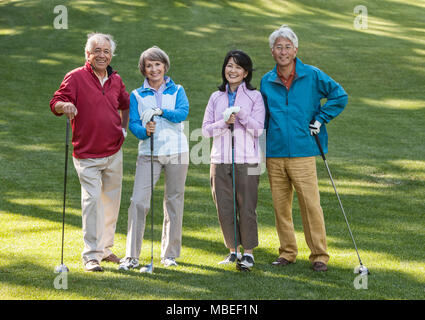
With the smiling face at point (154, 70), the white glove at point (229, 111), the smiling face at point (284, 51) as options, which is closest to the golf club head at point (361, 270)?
the white glove at point (229, 111)

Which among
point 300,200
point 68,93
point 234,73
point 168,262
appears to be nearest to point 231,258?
point 168,262

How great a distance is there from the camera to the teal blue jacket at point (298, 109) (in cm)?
498

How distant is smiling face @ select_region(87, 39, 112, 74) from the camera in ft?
16.0

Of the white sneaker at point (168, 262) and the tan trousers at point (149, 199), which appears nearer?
the tan trousers at point (149, 199)

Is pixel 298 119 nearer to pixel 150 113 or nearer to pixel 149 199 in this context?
pixel 150 113

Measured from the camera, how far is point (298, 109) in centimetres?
498

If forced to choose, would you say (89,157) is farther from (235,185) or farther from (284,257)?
(284,257)

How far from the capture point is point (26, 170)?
9383 mm

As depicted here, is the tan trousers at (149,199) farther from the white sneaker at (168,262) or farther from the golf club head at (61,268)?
the golf club head at (61,268)

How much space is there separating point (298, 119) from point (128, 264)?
1799mm

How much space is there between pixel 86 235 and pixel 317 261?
1886mm

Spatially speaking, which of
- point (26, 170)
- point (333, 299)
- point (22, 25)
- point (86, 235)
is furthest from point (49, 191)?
point (22, 25)

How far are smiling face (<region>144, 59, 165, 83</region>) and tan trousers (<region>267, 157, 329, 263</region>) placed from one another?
1133 mm

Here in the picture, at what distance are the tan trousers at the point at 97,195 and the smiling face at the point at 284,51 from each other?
153 centimetres
